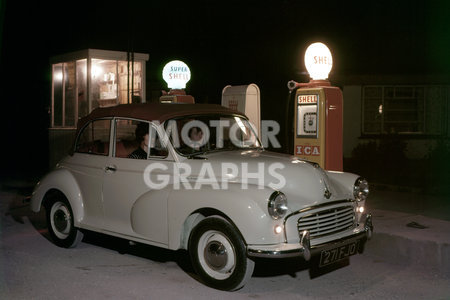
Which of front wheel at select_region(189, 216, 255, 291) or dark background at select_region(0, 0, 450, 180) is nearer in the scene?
front wheel at select_region(189, 216, 255, 291)

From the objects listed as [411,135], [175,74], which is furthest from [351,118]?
[175,74]

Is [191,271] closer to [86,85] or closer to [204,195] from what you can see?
[204,195]

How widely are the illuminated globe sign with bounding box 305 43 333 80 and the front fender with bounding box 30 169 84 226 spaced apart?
436cm

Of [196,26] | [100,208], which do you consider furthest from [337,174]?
[196,26]

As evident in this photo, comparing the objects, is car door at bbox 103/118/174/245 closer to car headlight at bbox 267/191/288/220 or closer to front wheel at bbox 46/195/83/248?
front wheel at bbox 46/195/83/248

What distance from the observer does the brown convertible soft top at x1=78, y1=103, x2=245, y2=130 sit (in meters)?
6.30

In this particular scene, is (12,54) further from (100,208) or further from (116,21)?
(100,208)

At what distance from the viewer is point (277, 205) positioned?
5.04 m

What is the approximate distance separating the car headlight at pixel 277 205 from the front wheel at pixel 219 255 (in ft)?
1.35

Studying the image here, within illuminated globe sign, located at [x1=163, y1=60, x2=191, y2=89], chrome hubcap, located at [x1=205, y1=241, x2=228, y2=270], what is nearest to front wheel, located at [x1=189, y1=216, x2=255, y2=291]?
chrome hubcap, located at [x1=205, y1=241, x2=228, y2=270]

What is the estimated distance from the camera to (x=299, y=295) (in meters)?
5.27

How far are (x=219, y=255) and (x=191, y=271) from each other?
0.92m

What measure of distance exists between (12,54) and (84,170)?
2684 cm

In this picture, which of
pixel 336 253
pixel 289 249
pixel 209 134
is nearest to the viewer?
pixel 289 249
